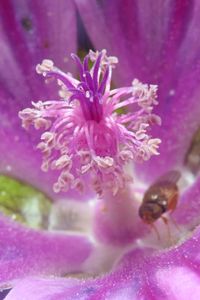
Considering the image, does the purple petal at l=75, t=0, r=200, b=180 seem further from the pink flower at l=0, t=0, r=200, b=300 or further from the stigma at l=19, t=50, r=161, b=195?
the stigma at l=19, t=50, r=161, b=195

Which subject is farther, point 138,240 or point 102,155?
point 138,240

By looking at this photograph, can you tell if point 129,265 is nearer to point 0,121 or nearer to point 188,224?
point 188,224

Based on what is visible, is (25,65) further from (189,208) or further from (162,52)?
(189,208)

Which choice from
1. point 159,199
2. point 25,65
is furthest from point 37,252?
point 25,65

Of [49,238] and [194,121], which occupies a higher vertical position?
[194,121]

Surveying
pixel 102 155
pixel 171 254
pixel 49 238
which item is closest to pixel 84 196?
pixel 49 238

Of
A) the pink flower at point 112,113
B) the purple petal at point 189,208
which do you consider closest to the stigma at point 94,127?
the pink flower at point 112,113

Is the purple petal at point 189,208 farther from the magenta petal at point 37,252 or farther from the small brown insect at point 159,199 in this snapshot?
the magenta petal at point 37,252
